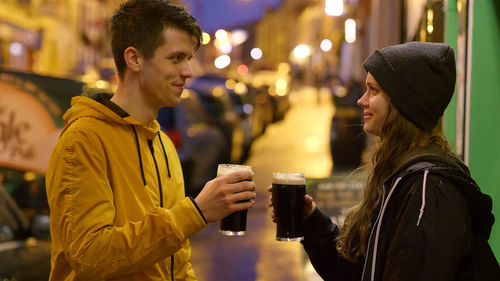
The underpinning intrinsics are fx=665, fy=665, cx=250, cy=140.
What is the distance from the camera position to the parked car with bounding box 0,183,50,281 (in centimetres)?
462

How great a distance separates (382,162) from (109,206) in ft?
3.74

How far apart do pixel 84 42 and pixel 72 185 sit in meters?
27.1

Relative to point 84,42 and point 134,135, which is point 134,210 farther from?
point 84,42

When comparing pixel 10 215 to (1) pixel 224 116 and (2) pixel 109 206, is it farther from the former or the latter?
(1) pixel 224 116

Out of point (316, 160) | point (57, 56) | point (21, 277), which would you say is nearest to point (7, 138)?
point (21, 277)

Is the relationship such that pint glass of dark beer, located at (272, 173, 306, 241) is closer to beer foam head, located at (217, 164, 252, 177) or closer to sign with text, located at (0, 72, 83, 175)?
beer foam head, located at (217, 164, 252, 177)

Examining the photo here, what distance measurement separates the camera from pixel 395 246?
7.95ft

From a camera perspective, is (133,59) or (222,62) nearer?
(133,59)

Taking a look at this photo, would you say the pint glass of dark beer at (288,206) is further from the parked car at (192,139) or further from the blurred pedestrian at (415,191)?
the parked car at (192,139)

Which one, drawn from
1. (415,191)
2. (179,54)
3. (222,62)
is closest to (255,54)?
(222,62)

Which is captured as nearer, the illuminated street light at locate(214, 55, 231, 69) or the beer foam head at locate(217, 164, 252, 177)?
the beer foam head at locate(217, 164, 252, 177)

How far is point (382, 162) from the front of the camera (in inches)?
111

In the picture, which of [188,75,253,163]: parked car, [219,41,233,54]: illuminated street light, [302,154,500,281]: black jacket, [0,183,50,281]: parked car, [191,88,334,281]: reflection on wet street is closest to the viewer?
[302,154,500,281]: black jacket

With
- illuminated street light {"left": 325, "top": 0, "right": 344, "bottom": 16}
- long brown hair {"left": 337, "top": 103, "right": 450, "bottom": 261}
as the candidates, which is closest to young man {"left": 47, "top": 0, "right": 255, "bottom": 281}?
long brown hair {"left": 337, "top": 103, "right": 450, "bottom": 261}
